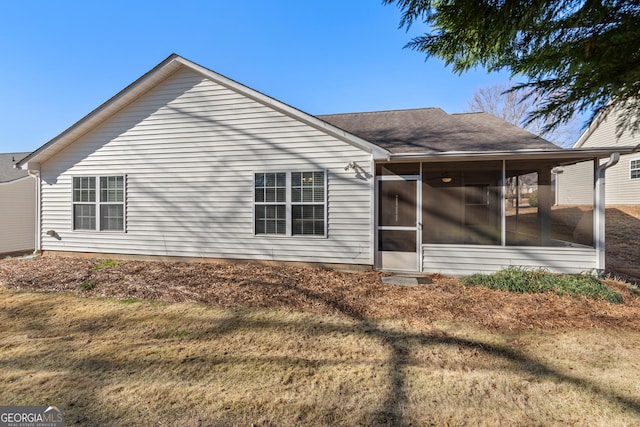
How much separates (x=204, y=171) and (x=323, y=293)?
199 inches

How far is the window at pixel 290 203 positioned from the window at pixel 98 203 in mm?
4555

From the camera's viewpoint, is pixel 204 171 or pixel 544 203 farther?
pixel 204 171

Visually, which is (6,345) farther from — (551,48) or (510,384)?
(551,48)

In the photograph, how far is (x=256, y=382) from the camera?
297cm

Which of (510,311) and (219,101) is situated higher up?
(219,101)

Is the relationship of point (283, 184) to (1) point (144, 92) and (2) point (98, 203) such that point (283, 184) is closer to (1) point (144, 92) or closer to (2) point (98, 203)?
(1) point (144, 92)

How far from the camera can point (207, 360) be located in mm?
3416

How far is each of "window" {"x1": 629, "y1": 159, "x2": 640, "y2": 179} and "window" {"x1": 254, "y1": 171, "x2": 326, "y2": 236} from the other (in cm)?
1869

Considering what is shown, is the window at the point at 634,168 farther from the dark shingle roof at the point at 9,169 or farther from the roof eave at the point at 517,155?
the dark shingle roof at the point at 9,169

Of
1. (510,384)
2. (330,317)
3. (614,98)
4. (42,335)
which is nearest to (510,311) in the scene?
(510,384)

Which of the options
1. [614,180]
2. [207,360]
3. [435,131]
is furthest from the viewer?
[614,180]

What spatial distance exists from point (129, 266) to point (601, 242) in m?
11.7

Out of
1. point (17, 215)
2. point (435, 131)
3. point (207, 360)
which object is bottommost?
point (207, 360)

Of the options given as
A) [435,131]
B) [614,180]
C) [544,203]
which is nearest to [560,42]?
[435,131]
